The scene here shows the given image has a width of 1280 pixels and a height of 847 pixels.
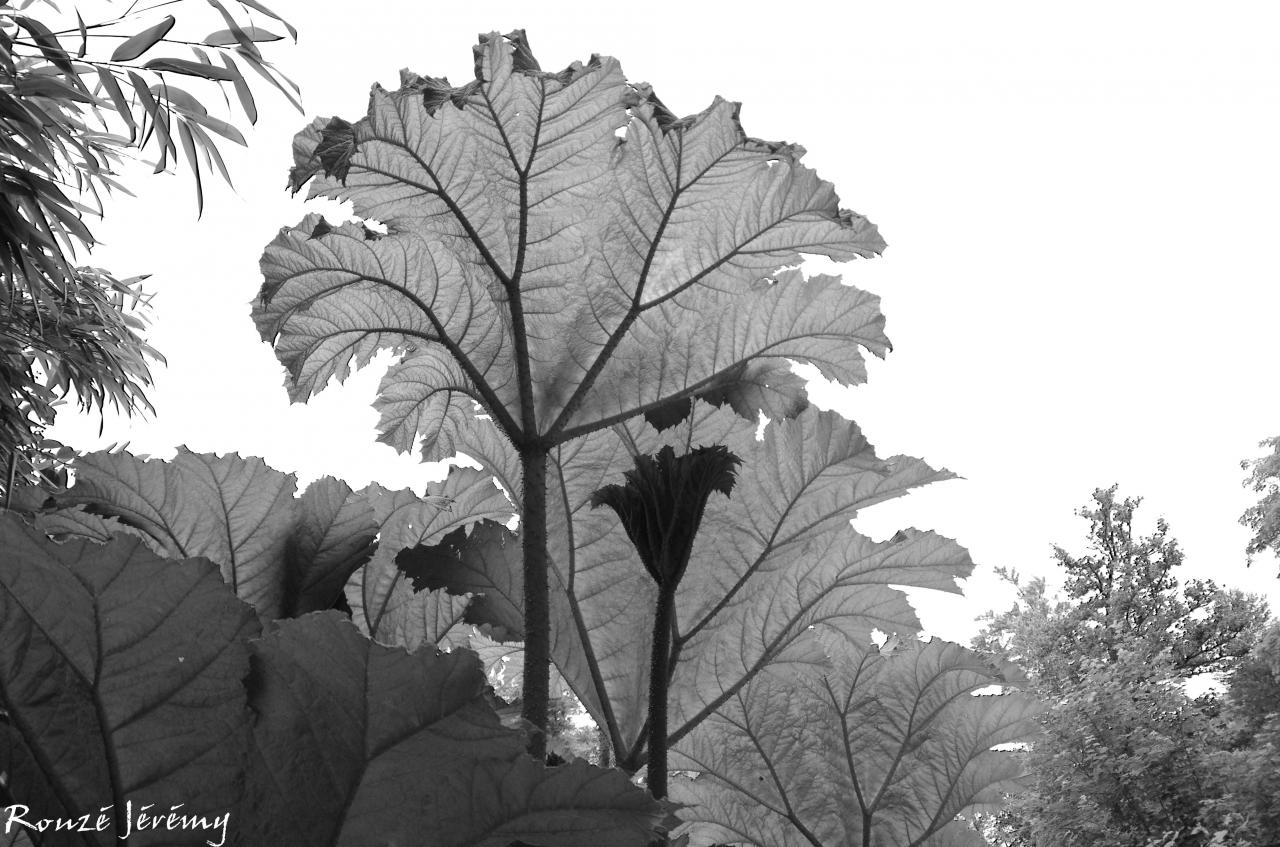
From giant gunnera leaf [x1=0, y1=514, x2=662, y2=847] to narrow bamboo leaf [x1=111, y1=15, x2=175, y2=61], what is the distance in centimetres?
142

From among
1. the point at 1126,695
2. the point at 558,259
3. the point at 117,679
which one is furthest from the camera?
the point at 1126,695

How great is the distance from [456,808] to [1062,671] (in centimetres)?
1321

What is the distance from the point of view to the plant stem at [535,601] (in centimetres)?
61

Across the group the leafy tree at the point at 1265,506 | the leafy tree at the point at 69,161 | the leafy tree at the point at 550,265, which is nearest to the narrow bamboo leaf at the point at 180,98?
the leafy tree at the point at 69,161

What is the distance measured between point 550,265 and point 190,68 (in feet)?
3.16

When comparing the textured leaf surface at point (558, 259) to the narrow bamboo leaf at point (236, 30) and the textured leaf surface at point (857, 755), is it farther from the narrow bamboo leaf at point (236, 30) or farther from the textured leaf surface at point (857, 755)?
the narrow bamboo leaf at point (236, 30)

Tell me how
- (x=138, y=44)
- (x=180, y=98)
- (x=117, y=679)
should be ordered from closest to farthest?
(x=117, y=679), (x=138, y=44), (x=180, y=98)

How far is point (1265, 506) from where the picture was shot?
37.4ft

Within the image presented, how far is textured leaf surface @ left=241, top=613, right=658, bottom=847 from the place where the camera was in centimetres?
28

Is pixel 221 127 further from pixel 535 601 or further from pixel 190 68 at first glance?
pixel 535 601

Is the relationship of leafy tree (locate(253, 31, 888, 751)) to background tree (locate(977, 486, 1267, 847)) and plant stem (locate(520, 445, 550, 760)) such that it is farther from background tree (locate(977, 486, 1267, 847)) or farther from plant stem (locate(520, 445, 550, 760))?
background tree (locate(977, 486, 1267, 847))

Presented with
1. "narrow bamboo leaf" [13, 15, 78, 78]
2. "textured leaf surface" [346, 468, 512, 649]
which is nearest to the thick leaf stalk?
"textured leaf surface" [346, 468, 512, 649]

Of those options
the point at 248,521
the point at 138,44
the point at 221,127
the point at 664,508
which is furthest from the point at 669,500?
the point at 221,127
